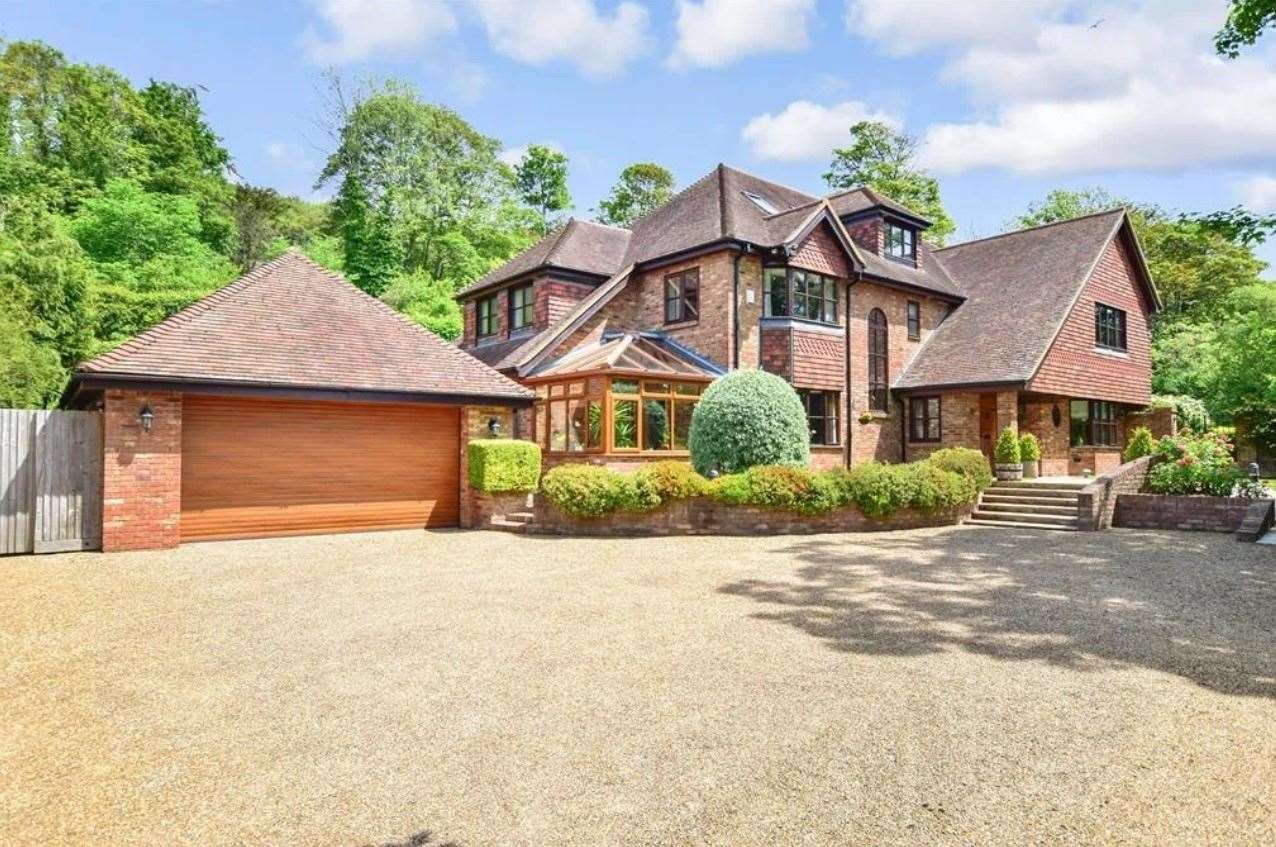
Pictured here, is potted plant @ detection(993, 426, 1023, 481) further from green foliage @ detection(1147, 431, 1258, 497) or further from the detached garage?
the detached garage

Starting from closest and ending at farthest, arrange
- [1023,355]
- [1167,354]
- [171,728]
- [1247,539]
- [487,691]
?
[171,728] < [487,691] < [1247,539] < [1023,355] < [1167,354]

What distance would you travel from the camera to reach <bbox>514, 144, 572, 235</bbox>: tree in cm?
4653

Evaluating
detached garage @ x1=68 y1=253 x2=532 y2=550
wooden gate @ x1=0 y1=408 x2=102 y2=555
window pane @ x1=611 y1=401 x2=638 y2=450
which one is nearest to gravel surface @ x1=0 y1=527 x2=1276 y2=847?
wooden gate @ x1=0 y1=408 x2=102 y2=555

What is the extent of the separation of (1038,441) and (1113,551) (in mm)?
10802

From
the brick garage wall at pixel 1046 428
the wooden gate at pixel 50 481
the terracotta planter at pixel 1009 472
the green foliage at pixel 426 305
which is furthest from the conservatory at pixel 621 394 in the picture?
the green foliage at pixel 426 305

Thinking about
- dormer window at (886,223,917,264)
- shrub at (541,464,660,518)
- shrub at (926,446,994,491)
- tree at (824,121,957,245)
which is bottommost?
shrub at (541,464,660,518)

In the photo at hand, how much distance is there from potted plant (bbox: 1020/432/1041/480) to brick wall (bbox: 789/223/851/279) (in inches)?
254

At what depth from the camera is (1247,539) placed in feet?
38.1

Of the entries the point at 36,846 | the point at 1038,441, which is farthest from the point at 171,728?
the point at 1038,441

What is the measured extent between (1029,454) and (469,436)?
14.4 meters

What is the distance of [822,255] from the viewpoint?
753 inches

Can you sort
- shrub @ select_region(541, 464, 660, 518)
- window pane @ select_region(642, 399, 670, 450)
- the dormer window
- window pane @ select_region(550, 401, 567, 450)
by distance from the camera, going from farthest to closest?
the dormer window → window pane @ select_region(642, 399, 670, 450) → window pane @ select_region(550, 401, 567, 450) → shrub @ select_region(541, 464, 660, 518)

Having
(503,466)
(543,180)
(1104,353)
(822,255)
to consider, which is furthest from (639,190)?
(503,466)

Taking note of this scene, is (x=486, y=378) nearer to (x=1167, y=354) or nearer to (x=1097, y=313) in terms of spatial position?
(x=1097, y=313)
